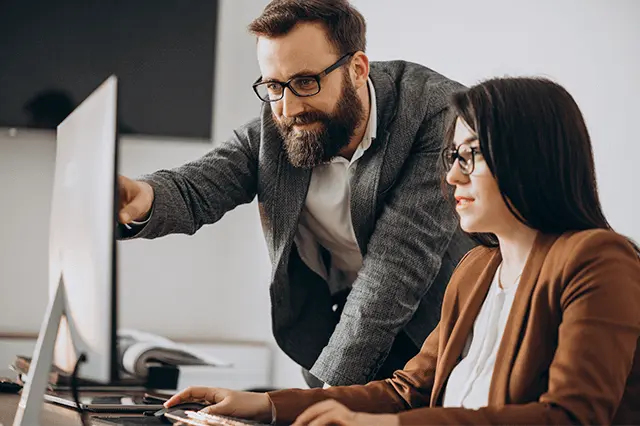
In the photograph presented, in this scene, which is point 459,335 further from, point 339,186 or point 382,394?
point 339,186

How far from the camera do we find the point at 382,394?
1.39 metres

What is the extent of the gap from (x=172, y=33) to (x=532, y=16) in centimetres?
152

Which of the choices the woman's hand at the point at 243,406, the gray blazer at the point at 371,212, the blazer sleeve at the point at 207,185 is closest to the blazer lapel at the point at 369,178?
the gray blazer at the point at 371,212

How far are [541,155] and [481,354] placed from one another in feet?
0.91

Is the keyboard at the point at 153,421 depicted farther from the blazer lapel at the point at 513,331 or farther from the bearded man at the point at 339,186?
the bearded man at the point at 339,186

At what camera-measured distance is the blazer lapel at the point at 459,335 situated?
1317 millimetres

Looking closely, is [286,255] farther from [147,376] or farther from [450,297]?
[450,297]

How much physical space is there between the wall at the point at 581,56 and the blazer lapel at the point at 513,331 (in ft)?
3.19

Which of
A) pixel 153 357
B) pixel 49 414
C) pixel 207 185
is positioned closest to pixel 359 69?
pixel 207 185

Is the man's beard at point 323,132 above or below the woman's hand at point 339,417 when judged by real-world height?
above

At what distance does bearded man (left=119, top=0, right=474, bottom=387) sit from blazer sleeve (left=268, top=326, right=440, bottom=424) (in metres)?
0.36

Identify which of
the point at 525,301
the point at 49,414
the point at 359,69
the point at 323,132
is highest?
the point at 359,69

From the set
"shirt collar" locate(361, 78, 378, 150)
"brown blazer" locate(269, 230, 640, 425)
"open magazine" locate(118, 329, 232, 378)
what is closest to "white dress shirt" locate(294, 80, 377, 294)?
"shirt collar" locate(361, 78, 378, 150)

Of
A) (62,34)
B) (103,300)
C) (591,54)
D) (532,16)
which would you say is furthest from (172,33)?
(103,300)
